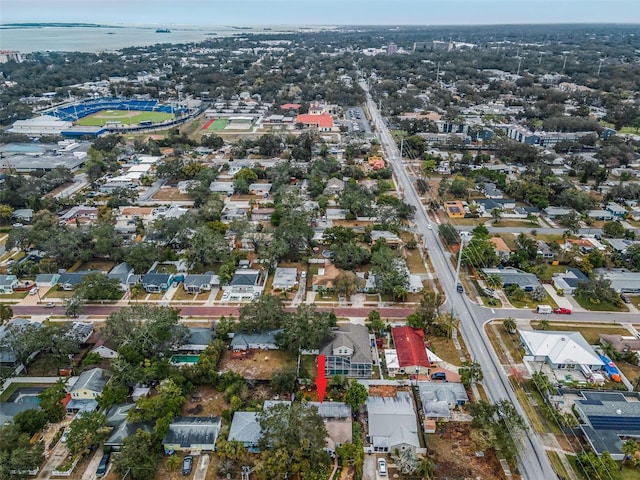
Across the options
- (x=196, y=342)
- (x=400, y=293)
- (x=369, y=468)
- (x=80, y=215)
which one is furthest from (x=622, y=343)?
(x=80, y=215)

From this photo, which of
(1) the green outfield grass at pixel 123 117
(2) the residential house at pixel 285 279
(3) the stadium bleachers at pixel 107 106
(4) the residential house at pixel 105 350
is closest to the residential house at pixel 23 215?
(4) the residential house at pixel 105 350

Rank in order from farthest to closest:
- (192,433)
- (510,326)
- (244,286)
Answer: (244,286) → (510,326) → (192,433)

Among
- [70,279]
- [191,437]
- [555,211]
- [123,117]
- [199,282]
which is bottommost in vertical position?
[555,211]

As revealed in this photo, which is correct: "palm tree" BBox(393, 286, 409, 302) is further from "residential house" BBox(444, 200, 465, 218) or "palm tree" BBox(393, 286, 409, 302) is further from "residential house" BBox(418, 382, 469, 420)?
"residential house" BBox(444, 200, 465, 218)

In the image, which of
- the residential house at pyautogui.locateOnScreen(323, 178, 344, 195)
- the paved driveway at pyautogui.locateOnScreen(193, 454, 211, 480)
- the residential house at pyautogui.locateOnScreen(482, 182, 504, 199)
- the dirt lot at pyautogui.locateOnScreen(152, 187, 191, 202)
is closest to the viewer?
the paved driveway at pyautogui.locateOnScreen(193, 454, 211, 480)

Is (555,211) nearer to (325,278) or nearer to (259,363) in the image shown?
(325,278)

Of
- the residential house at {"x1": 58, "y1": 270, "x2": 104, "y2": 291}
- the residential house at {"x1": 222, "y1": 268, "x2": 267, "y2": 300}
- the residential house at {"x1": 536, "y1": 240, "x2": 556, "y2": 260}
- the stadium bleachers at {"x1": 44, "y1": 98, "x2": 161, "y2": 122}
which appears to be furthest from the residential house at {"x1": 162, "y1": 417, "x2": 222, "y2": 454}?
the stadium bleachers at {"x1": 44, "y1": 98, "x2": 161, "y2": 122}

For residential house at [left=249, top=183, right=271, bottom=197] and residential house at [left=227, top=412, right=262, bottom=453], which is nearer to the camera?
residential house at [left=227, top=412, right=262, bottom=453]
